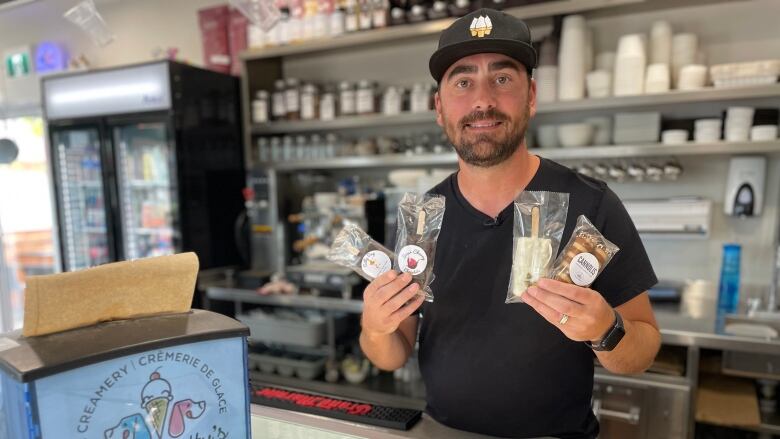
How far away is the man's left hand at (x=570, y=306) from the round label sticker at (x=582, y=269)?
0.8 inches

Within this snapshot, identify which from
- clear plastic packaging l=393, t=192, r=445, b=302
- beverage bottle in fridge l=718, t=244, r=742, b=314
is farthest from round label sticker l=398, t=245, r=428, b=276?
beverage bottle in fridge l=718, t=244, r=742, b=314

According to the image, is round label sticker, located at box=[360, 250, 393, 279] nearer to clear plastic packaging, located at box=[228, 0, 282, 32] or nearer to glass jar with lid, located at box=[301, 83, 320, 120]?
clear plastic packaging, located at box=[228, 0, 282, 32]

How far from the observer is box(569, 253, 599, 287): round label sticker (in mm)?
951

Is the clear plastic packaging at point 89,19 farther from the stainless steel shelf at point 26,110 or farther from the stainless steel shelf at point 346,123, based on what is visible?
the stainless steel shelf at point 26,110

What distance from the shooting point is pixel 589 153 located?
2.75 metres

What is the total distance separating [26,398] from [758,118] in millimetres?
2964

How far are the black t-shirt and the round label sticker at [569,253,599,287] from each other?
1.11ft

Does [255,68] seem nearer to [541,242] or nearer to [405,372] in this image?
[405,372]

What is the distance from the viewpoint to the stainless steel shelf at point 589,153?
2475 mm

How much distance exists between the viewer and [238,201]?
3850 mm

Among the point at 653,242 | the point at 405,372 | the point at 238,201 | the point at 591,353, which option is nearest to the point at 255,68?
the point at 238,201

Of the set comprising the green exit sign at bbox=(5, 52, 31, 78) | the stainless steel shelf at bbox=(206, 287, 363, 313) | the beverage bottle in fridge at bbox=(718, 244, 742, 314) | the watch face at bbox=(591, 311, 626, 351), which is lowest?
the stainless steel shelf at bbox=(206, 287, 363, 313)

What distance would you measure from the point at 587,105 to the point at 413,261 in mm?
2092

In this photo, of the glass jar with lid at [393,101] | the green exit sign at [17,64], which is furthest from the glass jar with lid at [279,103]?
the green exit sign at [17,64]
